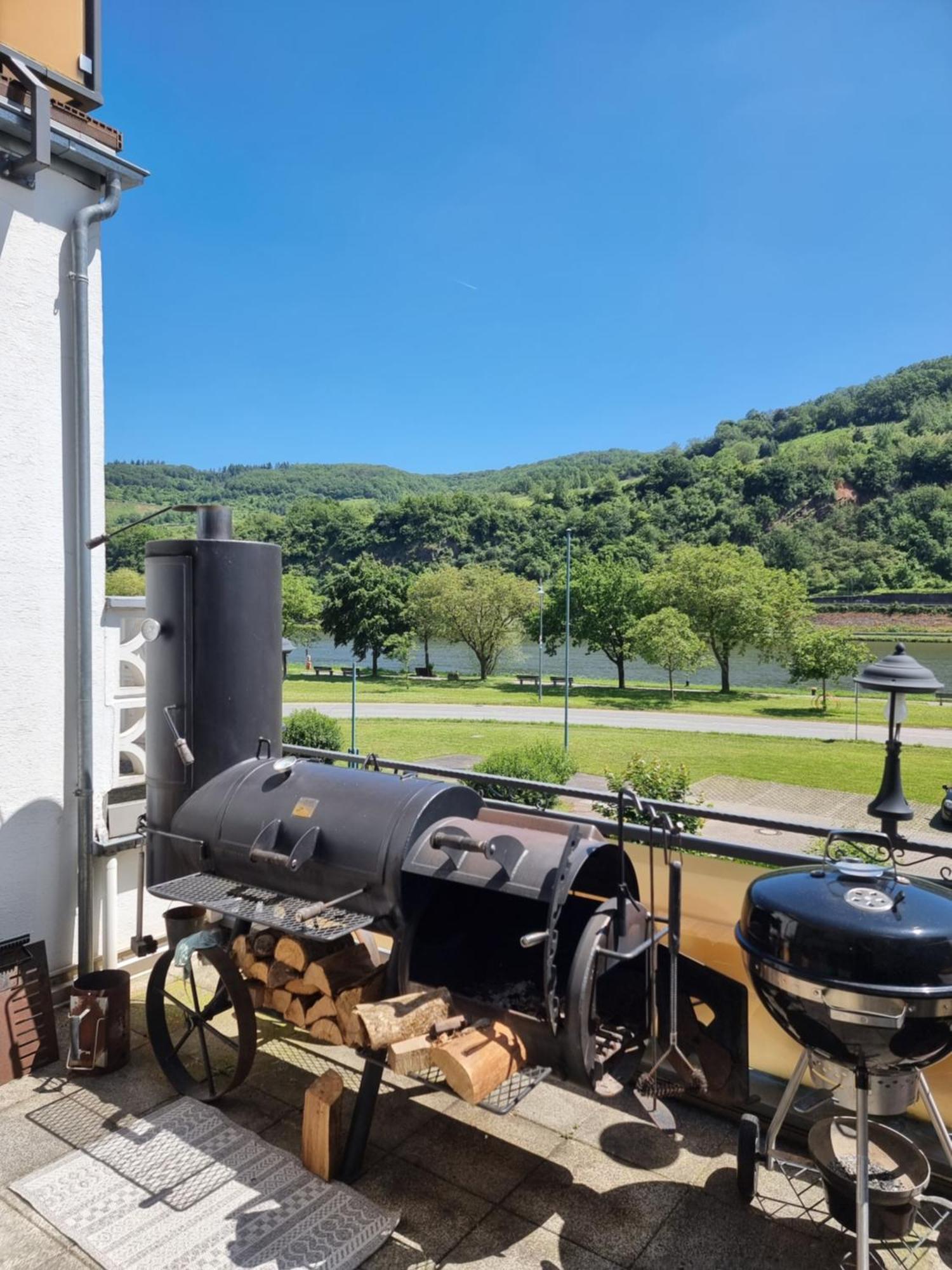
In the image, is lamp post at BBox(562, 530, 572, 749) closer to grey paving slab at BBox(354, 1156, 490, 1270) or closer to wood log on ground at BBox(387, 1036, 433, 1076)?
grey paving slab at BBox(354, 1156, 490, 1270)

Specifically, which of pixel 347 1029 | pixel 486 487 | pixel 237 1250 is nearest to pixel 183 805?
pixel 347 1029

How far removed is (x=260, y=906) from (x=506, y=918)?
1.13 meters

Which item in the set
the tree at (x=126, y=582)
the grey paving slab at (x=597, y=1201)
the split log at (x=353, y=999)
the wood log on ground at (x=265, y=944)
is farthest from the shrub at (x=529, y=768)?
the tree at (x=126, y=582)

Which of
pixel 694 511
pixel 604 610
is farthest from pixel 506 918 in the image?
pixel 694 511

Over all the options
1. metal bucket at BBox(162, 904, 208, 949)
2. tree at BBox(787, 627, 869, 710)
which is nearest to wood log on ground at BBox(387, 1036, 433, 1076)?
metal bucket at BBox(162, 904, 208, 949)

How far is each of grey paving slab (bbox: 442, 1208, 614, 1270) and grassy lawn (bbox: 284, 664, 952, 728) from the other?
29245mm

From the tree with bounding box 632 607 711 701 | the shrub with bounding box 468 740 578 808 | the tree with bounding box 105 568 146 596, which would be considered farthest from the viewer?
the tree with bounding box 105 568 146 596

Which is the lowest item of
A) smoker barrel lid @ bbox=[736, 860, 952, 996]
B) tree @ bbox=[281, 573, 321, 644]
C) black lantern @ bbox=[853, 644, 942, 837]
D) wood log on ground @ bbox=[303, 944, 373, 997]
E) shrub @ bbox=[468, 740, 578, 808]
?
shrub @ bbox=[468, 740, 578, 808]

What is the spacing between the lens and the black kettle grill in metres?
2.19

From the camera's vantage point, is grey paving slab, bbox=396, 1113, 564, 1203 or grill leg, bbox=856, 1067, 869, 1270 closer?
grill leg, bbox=856, 1067, 869, 1270

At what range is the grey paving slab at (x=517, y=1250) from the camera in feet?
8.67

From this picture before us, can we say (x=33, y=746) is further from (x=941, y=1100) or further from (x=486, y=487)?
(x=486, y=487)

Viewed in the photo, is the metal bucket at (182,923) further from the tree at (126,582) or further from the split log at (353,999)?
the tree at (126,582)

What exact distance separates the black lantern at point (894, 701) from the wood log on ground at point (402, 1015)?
1763 millimetres
